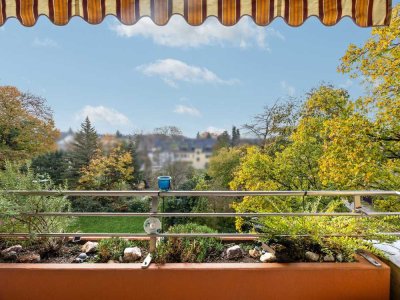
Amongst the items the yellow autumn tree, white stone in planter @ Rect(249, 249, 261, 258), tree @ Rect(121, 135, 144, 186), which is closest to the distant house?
tree @ Rect(121, 135, 144, 186)

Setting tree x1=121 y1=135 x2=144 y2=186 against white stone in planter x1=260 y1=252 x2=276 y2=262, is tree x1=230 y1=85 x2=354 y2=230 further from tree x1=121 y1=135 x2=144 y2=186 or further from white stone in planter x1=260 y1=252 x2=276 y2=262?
white stone in planter x1=260 y1=252 x2=276 y2=262

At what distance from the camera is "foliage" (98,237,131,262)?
2744 mm

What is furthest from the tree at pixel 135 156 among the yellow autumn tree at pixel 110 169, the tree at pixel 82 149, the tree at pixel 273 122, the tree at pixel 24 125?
the tree at pixel 273 122

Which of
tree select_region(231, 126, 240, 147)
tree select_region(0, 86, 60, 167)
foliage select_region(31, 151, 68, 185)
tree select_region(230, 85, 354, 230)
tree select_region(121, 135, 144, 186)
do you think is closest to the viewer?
tree select_region(230, 85, 354, 230)

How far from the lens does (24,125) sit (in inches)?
502

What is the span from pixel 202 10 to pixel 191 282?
1.92 m

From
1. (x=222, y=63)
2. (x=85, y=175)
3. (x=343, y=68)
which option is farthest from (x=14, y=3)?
(x=222, y=63)

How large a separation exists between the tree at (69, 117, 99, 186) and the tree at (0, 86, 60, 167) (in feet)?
3.70

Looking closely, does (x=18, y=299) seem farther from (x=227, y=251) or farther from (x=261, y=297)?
(x=261, y=297)

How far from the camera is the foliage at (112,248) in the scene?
2744 millimetres

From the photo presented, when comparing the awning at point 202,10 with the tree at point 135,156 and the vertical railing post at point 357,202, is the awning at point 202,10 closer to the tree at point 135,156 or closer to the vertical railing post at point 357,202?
the vertical railing post at point 357,202

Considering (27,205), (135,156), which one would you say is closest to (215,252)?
(27,205)

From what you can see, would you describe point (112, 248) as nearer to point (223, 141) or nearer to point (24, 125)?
point (223, 141)

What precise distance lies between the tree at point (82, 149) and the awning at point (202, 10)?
978 centimetres
